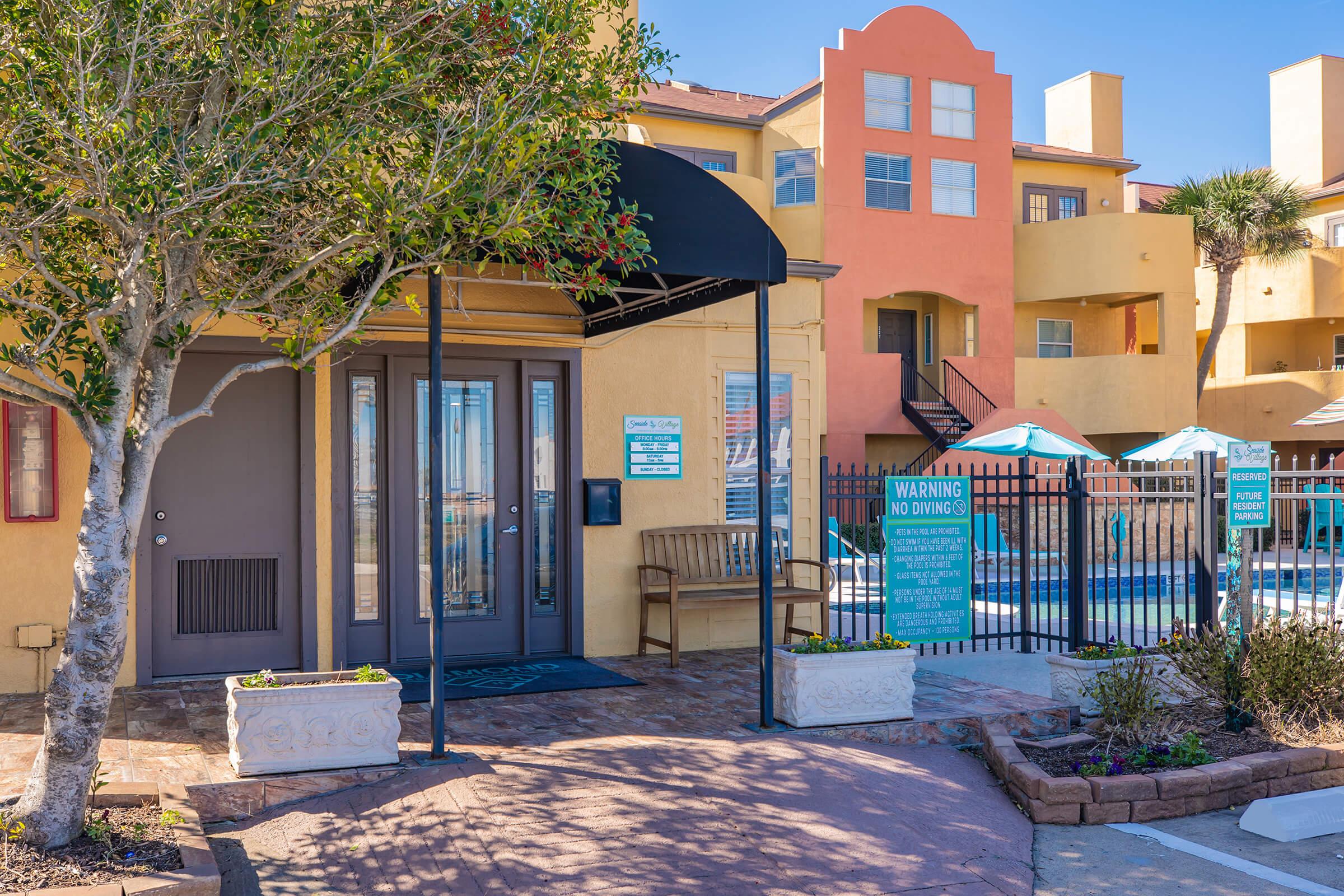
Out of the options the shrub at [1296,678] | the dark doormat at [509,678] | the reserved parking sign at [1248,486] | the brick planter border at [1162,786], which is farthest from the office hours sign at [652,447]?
the shrub at [1296,678]

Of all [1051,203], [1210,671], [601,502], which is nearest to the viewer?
[1210,671]

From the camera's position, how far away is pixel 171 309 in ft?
16.1

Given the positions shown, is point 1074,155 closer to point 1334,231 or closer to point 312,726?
point 1334,231

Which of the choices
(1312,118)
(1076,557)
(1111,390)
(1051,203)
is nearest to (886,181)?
(1051,203)

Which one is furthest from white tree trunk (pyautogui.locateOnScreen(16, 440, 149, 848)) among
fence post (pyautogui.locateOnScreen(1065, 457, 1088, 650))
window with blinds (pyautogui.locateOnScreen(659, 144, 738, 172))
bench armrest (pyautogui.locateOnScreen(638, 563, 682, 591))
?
window with blinds (pyautogui.locateOnScreen(659, 144, 738, 172))

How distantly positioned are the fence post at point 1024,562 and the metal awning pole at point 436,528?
507 cm

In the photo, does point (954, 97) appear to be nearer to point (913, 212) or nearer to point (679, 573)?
point (913, 212)

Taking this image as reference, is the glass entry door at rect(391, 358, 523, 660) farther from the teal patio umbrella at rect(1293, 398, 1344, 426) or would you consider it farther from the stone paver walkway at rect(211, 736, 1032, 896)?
the teal patio umbrella at rect(1293, 398, 1344, 426)

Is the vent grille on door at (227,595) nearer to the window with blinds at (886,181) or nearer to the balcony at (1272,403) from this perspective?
the window with blinds at (886,181)

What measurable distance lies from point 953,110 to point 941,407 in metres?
6.69

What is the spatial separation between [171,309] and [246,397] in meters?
3.36

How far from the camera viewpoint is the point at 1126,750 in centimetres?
646

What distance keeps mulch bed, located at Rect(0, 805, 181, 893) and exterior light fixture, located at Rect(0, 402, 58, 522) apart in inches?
126

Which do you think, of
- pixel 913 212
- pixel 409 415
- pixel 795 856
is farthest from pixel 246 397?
pixel 913 212
